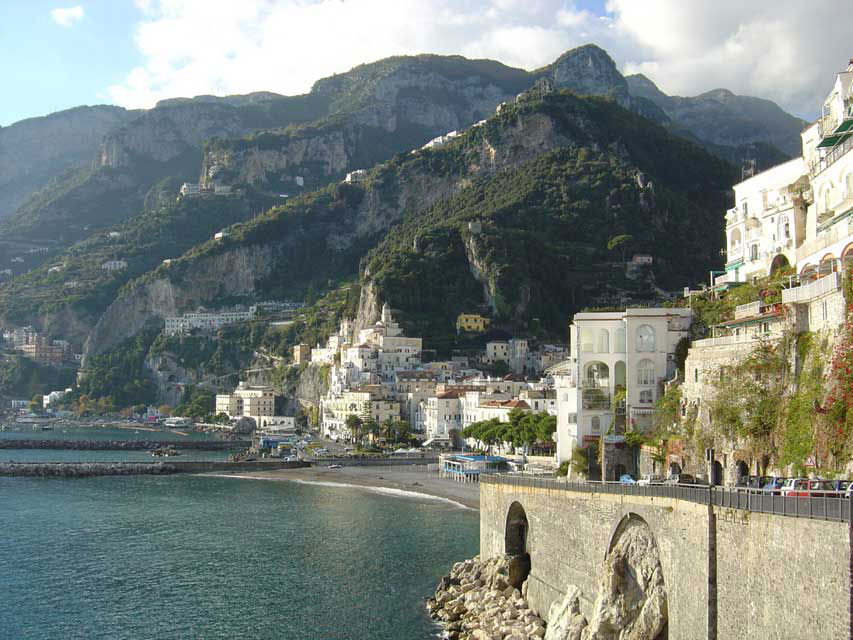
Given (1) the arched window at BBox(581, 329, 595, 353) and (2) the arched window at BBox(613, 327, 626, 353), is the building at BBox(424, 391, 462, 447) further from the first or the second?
(2) the arched window at BBox(613, 327, 626, 353)

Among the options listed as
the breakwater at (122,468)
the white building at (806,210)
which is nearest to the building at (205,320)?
the breakwater at (122,468)

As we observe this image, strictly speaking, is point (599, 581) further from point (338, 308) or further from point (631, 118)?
point (631, 118)

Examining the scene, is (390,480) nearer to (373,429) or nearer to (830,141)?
(373,429)

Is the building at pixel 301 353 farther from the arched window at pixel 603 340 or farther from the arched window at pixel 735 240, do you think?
the arched window at pixel 603 340

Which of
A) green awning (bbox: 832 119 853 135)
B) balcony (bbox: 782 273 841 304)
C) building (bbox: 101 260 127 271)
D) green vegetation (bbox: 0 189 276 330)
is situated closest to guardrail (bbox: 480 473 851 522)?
balcony (bbox: 782 273 841 304)

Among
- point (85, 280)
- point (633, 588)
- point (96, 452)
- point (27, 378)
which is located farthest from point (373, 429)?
point (85, 280)

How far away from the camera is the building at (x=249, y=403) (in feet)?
416

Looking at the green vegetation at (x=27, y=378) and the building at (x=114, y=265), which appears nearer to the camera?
the green vegetation at (x=27, y=378)

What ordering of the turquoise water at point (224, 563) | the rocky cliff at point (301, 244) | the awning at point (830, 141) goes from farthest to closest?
the rocky cliff at point (301, 244) < the awning at point (830, 141) < the turquoise water at point (224, 563)

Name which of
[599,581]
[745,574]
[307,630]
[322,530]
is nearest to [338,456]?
[322,530]

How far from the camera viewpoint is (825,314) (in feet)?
77.1

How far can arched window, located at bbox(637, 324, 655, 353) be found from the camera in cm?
3647

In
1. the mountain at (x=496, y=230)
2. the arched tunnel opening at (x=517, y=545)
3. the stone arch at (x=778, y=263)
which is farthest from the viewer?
the mountain at (x=496, y=230)

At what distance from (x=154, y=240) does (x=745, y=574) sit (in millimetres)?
192399
